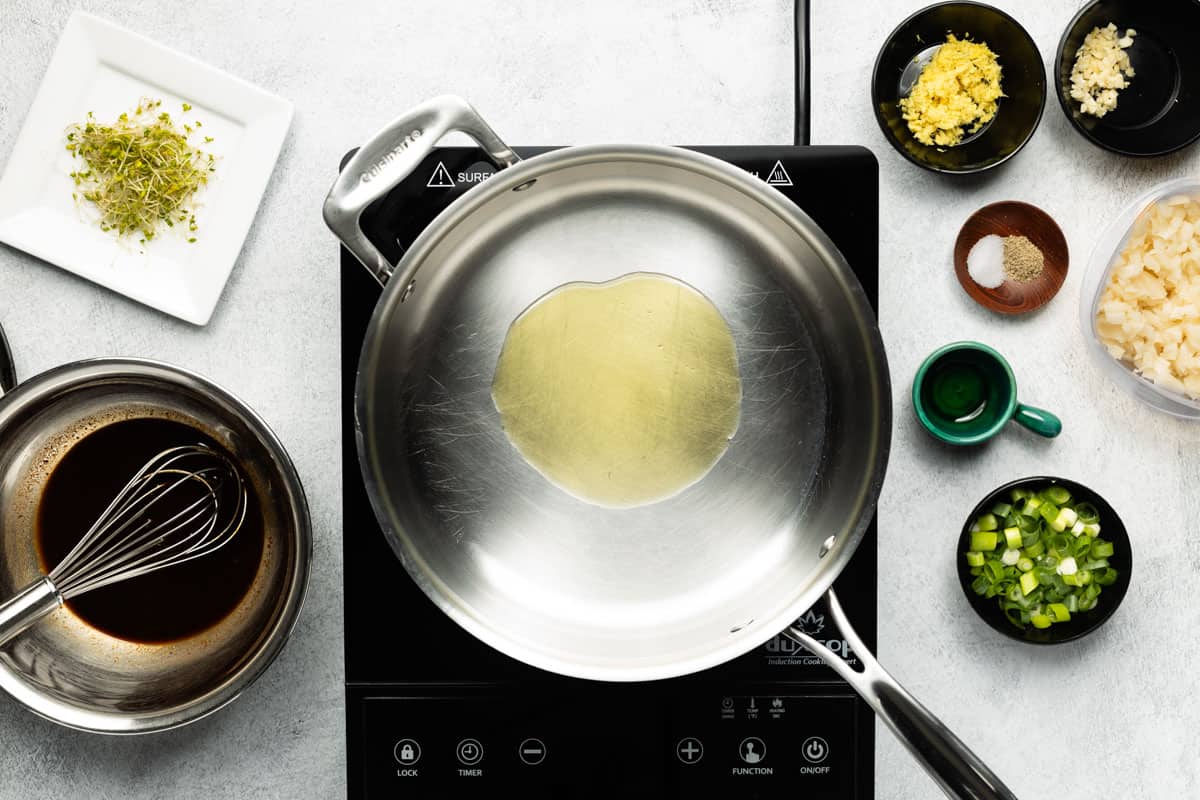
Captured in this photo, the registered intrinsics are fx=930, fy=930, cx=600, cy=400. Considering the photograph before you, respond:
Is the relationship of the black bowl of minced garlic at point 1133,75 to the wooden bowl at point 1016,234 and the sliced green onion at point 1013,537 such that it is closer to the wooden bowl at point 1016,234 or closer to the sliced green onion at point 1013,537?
the wooden bowl at point 1016,234

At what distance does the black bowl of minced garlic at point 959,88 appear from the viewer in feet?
2.96

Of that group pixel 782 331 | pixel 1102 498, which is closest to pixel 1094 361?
pixel 1102 498

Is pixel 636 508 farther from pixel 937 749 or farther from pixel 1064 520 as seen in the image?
pixel 1064 520

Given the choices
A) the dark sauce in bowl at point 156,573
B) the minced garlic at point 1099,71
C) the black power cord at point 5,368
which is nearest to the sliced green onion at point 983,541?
the minced garlic at point 1099,71

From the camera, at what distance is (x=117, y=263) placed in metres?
0.92

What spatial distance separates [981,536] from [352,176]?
0.67m

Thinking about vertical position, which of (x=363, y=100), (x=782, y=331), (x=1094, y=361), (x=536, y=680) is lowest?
(x=536, y=680)

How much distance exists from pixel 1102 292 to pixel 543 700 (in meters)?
0.67

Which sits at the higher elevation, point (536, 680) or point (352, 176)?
point (352, 176)

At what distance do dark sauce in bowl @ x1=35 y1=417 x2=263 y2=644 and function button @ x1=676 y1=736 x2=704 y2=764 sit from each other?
1.36 ft

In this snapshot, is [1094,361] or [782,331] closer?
[782,331]

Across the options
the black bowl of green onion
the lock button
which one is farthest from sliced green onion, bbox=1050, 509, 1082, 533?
the lock button

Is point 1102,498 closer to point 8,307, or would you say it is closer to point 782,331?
point 782,331

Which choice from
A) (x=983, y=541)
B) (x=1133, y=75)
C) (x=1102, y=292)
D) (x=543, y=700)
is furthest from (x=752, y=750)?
(x=1133, y=75)
